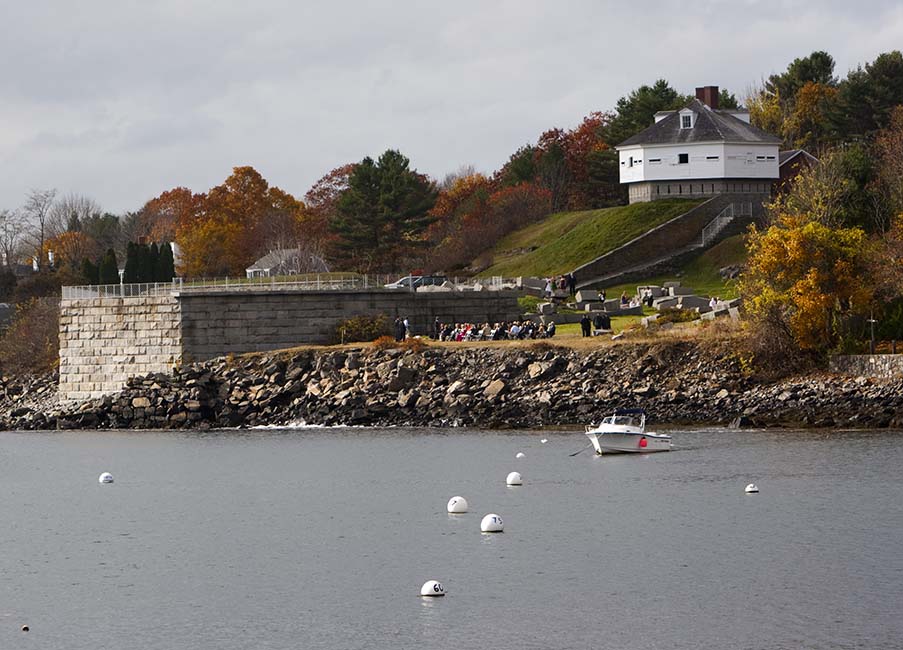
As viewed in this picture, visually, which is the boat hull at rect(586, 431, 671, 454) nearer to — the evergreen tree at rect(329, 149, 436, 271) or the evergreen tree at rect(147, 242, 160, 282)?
the evergreen tree at rect(147, 242, 160, 282)

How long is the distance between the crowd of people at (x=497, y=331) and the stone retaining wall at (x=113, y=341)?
42.5 ft

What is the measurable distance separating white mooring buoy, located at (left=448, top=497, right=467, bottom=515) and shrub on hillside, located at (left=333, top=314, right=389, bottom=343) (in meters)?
33.5

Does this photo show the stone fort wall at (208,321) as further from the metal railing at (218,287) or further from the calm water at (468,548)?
the calm water at (468,548)

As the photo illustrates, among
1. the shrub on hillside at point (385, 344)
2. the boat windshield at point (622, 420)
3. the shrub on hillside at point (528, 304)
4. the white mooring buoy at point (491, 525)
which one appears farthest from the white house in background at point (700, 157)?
the white mooring buoy at point (491, 525)

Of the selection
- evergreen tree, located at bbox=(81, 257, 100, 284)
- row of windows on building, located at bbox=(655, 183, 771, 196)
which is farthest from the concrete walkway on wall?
evergreen tree, located at bbox=(81, 257, 100, 284)

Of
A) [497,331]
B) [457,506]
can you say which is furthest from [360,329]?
[457,506]

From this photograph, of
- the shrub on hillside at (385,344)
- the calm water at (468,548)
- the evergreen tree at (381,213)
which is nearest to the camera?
the calm water at (468,548)

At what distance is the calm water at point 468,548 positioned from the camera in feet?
95.2

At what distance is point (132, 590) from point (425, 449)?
2457 centimetres

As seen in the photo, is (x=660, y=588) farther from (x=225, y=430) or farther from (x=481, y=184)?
(x=481, y=184)

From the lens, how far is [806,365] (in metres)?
63.3

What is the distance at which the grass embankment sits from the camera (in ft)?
317

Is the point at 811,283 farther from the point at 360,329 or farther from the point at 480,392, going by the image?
the point at 360,329

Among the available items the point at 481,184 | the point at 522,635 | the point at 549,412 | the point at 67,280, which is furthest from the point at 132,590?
the point at 481,184
